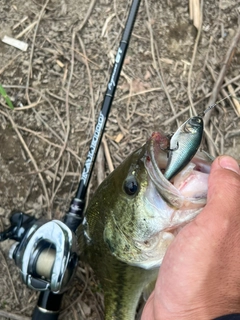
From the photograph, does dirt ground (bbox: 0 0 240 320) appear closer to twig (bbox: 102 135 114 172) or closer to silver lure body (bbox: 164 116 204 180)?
twig (bbox: 102 135 114 172)

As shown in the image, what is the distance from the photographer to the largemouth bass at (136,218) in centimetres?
167

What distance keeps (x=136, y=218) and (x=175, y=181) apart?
24 cm

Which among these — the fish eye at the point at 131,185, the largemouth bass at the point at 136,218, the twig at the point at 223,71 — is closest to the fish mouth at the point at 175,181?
the largemouth bass at the point at 136,218

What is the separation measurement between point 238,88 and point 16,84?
1476 millimetres

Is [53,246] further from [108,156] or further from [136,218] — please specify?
[108,156]

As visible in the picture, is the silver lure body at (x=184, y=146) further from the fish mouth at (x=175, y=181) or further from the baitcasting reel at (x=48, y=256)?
the baitcasting reel at (x=48, y=256)

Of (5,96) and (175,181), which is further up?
(175,181)

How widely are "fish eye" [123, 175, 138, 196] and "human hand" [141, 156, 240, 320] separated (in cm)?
27

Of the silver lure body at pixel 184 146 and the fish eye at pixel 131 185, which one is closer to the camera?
the silver lure body at pixel 184 146

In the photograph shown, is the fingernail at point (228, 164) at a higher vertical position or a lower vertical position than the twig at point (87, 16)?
lower

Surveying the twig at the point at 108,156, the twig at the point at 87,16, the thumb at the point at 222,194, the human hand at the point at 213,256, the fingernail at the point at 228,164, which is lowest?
the twig at the point at 108,156

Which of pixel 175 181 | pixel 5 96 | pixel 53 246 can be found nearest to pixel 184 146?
pixel 175 181

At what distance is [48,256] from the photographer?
7.28ft

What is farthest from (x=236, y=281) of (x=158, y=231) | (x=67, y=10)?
(x=67, y=10)
